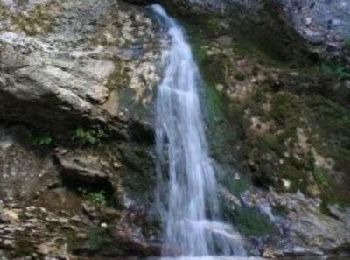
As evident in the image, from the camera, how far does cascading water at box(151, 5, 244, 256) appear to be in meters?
5.17

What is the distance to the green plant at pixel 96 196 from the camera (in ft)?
18.2

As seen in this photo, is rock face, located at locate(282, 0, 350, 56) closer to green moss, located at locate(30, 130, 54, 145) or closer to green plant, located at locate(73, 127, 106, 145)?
green plant, located at locate(73, 127, 106, 145)

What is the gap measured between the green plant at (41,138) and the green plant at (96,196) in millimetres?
719

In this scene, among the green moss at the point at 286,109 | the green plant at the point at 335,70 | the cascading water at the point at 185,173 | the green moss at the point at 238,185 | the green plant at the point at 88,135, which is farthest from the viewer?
the green plant at the point at 335,70

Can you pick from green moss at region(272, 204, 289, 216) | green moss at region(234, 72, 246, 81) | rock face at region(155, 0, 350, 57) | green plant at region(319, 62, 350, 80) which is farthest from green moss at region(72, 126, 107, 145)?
green plant at region(319, 62, 350, 80)

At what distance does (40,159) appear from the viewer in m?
5.94

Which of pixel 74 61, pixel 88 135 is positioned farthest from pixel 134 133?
pixel 74 61

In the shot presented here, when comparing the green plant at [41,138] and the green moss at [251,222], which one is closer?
the green moss at [251,222]

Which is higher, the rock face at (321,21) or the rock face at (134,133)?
the rock face at (321,21)

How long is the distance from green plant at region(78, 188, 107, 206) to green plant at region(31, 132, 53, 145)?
2.36ft

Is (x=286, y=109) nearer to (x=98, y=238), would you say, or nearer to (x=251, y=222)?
(x=251, y=222)

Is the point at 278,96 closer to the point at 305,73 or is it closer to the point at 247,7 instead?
the point at 305,73

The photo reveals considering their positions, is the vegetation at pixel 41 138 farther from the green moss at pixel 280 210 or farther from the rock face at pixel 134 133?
the green moss at pixel 280 210

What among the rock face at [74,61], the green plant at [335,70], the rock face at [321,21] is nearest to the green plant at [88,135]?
the rock face at [74,61]
